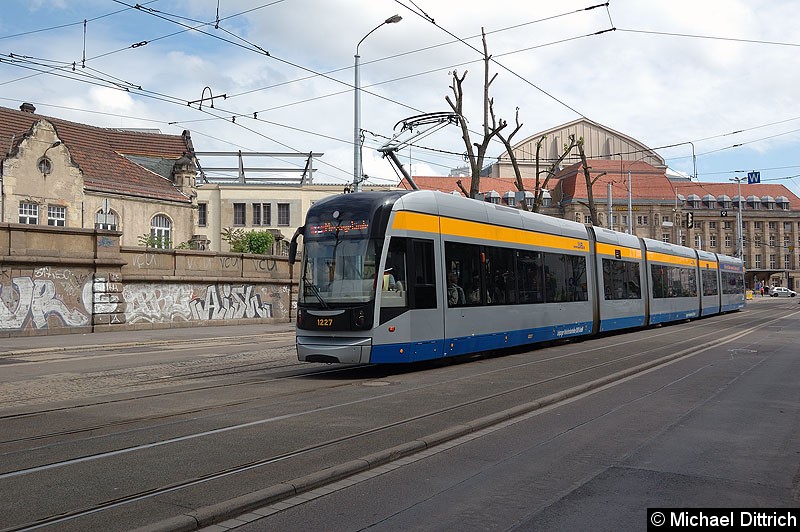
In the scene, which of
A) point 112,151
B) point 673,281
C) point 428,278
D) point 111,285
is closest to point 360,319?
point 428,278

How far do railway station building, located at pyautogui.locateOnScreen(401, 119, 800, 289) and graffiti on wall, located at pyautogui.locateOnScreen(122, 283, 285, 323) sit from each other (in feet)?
202

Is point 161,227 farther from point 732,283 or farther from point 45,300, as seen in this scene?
point 732,283

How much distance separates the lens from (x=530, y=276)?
1870cm

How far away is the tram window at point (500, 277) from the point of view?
54.7 ft

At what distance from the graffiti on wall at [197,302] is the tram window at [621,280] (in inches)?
624

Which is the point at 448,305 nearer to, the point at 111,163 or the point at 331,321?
the point at 331,321

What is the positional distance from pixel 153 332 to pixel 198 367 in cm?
1236

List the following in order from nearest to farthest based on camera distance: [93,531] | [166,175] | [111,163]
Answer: [93,531] → [111,163] → [166,175]

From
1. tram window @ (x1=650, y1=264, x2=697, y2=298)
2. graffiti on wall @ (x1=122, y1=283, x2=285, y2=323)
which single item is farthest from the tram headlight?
tram window @ (x1=650, y1=264, x2=697, y2=298)

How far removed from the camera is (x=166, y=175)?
1884 inches

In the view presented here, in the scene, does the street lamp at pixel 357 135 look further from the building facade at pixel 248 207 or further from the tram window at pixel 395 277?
the building facade at pixel 248 207

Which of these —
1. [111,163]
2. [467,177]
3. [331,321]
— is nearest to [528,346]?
[331,321]

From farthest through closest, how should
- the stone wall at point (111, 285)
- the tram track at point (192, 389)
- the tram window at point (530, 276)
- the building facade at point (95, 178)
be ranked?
the building facade at point (95, 178), the stone wall at point (111, 285), the tram window at point (530, 276), the tram track at point (192, 389)

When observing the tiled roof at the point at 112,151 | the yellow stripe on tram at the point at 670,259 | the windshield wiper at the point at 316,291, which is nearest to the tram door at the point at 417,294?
the windshield wiper at the point at 316,291
